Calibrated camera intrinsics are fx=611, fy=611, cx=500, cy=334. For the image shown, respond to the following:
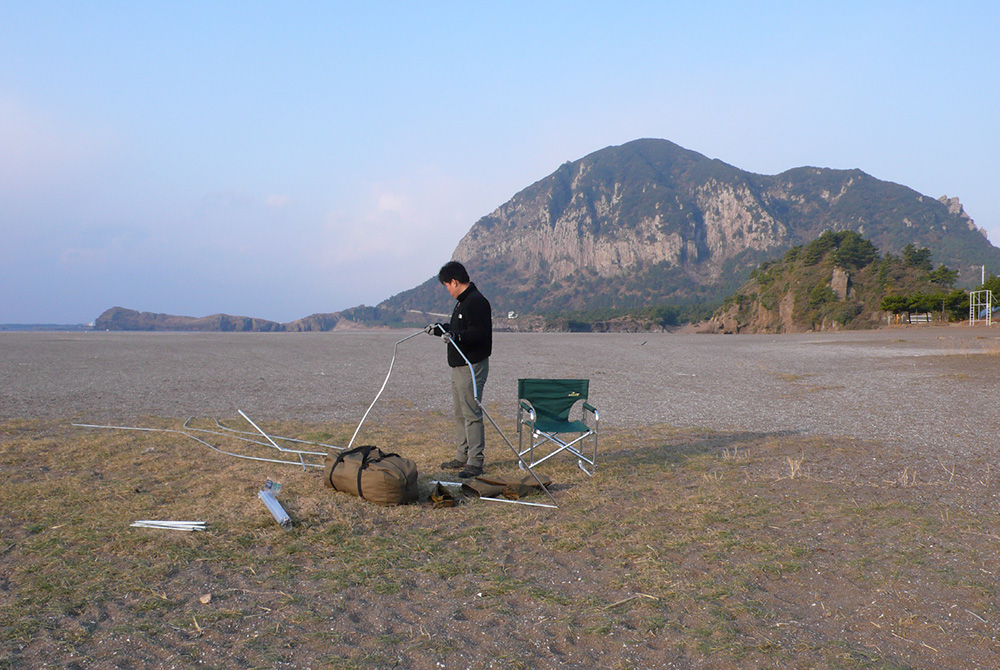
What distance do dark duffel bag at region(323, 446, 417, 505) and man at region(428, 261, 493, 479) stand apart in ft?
2.73

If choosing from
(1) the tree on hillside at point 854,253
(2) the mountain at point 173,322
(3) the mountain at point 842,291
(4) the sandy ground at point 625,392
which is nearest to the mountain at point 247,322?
(2) the mountain at point 173,322

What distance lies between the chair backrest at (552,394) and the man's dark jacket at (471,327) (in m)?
0.70

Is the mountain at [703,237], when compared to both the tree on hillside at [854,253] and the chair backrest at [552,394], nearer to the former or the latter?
the tree on hillside at [854,253]

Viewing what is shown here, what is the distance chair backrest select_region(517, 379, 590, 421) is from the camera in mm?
6367

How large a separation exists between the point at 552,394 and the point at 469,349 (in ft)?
3.71

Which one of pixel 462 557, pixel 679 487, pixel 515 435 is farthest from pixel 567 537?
pixel 515 435

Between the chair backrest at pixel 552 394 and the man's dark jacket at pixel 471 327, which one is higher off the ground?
the man's dark jacket at pixel 471 327

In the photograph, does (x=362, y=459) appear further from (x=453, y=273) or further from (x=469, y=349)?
(x=453, y=273)

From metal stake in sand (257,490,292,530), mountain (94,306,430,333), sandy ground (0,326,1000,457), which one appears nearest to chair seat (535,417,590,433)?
metal stake in sand (257,490,292,530)

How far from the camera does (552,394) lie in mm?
6414

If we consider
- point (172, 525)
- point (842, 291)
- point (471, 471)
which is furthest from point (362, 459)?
point (842, 291)

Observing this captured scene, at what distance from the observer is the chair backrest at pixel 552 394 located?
6.37 meters

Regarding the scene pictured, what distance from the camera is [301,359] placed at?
23.2 metres

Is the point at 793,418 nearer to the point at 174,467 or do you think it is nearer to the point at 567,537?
the point at 567,537
